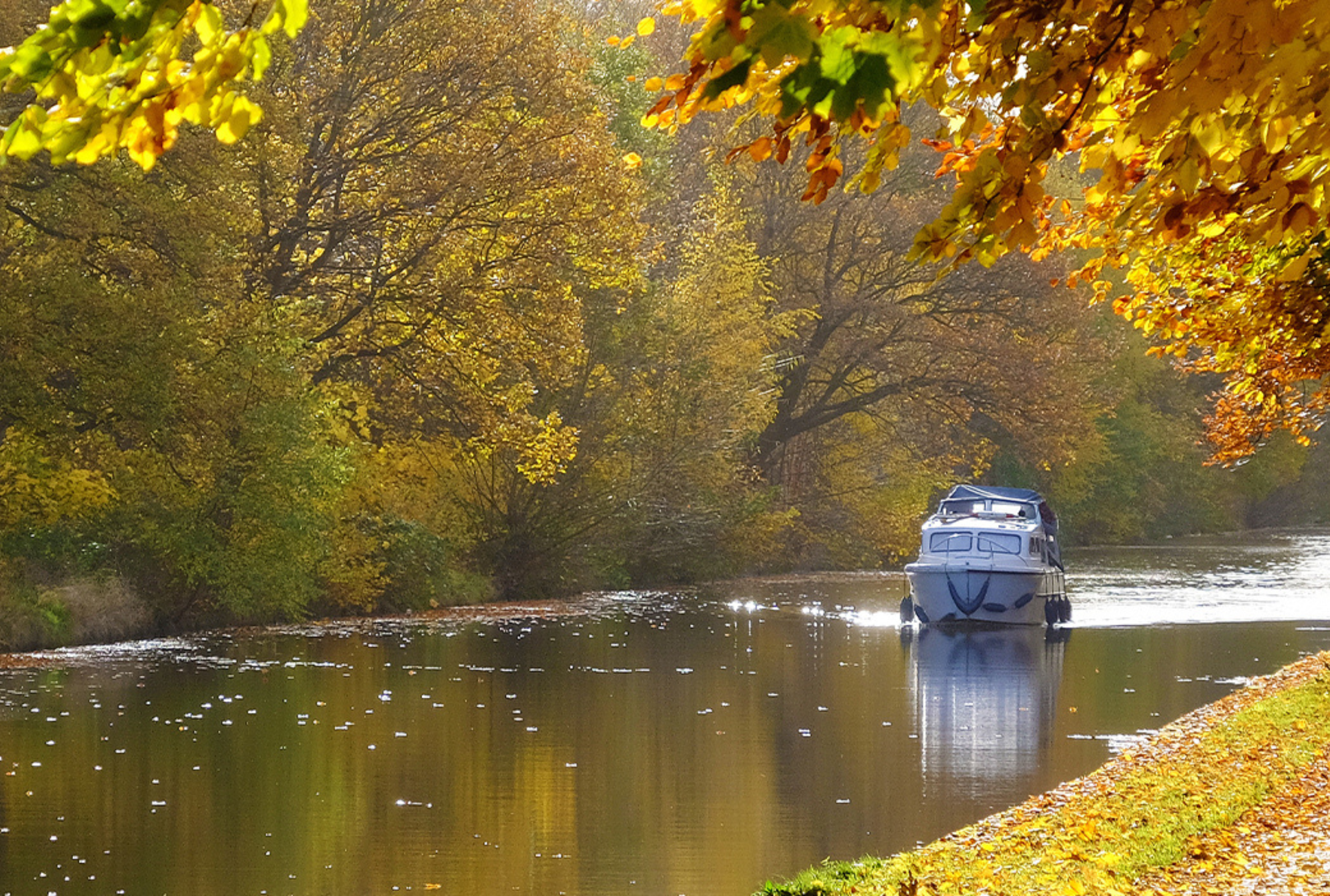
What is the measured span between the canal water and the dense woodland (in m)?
2.33

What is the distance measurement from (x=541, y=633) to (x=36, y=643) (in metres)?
8.25

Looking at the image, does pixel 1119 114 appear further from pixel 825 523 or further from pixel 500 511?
pixel 825 523

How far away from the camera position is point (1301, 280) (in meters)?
12.8

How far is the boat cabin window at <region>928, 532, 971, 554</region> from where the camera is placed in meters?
31.9

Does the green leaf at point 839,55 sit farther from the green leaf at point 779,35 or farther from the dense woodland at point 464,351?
the dense woodland at point 464,351

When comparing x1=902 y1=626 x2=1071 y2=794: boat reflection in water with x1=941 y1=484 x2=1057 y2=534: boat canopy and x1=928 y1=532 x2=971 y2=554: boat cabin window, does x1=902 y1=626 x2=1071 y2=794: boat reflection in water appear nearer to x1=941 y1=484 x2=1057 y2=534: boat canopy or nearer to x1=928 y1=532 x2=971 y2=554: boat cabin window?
x1=928 y1=532 x2=971 y2=554: boat cabin window

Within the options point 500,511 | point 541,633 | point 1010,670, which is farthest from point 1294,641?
point 500,511

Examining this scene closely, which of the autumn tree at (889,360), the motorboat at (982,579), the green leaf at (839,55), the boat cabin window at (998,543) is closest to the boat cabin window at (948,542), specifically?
the motorboat at (982,579)

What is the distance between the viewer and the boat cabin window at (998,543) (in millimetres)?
31688

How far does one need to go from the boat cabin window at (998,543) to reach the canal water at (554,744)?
157 centimetres

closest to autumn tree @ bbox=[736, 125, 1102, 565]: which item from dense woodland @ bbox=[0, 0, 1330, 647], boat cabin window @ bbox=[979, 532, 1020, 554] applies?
dense woodland @ bbox=[0, 0, 1330, 647]

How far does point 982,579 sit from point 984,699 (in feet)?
33.3

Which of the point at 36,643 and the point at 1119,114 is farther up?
the point at 1119,114

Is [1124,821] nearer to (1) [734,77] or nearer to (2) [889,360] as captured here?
(1) [734,77]
